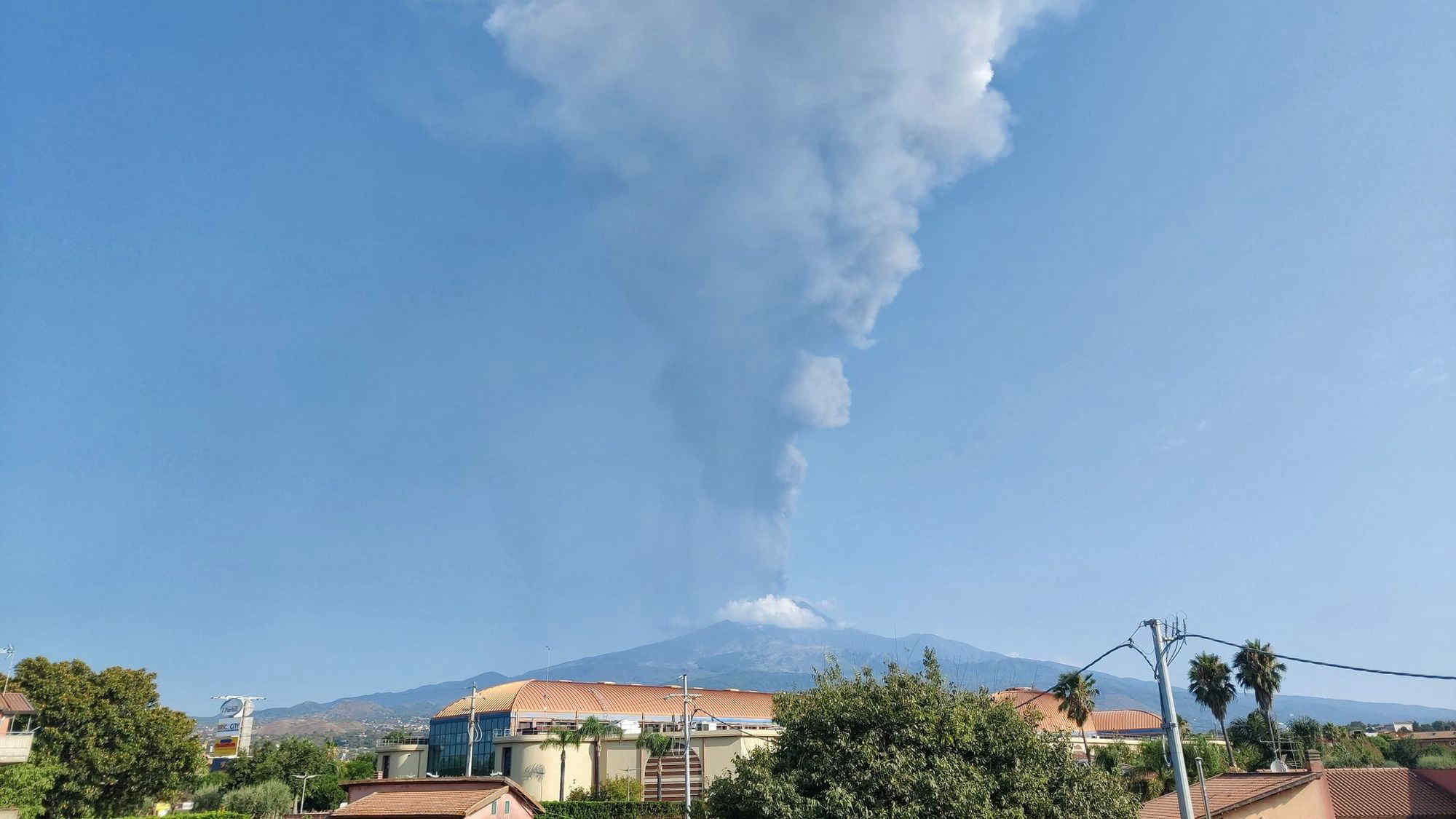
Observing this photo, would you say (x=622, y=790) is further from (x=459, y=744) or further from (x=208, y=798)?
(x=208, y=798)

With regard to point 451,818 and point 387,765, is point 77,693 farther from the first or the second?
point 387,765

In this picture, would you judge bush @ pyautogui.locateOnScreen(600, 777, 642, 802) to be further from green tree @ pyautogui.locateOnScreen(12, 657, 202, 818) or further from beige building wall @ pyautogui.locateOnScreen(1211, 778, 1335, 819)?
beige building wall @ pyautogui.locateOnScreen(1211, 778, 1335, 819)

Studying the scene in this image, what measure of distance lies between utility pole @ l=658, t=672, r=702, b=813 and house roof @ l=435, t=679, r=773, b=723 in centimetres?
429

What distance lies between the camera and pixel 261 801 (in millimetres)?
83625

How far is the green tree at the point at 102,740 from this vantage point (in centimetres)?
6369

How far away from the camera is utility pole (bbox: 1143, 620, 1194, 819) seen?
23.1 meters

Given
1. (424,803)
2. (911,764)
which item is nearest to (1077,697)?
(424,803)

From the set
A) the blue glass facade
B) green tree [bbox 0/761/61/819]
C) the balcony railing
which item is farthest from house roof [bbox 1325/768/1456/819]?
the balcony railing

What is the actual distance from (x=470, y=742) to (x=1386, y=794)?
282ft

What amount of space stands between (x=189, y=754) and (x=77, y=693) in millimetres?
10308

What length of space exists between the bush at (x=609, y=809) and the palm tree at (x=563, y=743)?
10.2 metres

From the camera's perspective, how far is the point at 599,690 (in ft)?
363

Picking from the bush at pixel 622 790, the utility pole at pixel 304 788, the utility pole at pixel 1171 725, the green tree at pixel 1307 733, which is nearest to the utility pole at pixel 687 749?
the bush at pixel 622 790

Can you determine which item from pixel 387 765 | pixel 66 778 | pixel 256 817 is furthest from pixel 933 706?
pixel 387 765
